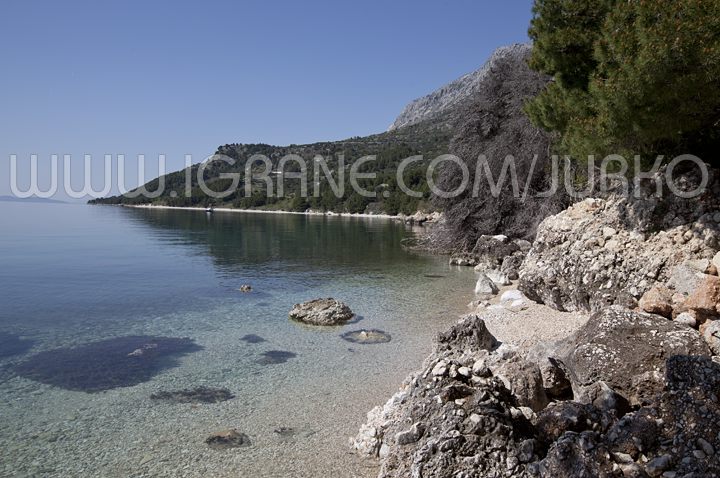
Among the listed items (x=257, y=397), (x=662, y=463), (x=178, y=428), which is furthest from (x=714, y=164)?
(x=178, y=428)

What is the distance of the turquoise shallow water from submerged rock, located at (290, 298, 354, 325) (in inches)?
17.7

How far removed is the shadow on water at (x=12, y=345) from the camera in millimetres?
11367

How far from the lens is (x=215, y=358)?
10.9 metres

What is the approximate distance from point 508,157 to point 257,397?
19.4 m

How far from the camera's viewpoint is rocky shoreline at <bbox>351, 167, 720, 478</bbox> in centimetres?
492

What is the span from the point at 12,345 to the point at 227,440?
26.6 feet

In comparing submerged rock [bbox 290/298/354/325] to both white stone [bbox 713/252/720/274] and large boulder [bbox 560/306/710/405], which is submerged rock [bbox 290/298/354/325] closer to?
large boulder [bbox 560/306/710/405]

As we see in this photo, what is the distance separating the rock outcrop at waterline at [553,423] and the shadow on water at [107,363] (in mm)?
5410

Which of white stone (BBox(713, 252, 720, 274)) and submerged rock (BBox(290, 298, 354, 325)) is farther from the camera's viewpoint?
submerged rock (BBox(290, 298, 354, 325))

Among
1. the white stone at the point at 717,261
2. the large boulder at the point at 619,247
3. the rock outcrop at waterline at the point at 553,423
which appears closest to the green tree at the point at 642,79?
the large boulder at the point at 619,247

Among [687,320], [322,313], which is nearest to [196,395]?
[322,313]

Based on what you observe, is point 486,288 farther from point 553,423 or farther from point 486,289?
point 553,423

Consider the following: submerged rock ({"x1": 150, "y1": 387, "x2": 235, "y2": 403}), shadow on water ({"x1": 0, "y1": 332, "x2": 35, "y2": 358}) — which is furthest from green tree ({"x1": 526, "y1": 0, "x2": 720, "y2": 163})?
shadow on water ({"x1": 0, "y1": 332, "x2": 35, "y2": 358})

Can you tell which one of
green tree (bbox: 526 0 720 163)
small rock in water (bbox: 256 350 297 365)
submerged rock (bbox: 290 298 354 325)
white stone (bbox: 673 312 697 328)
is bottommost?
small rock in water (bbox: 256 350 297 365)
